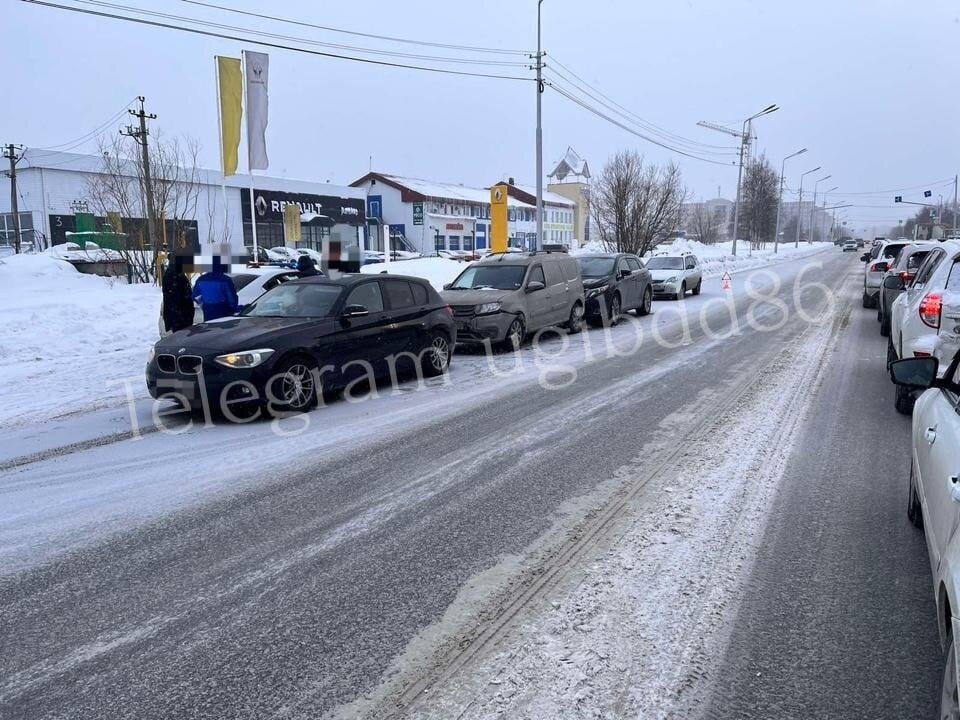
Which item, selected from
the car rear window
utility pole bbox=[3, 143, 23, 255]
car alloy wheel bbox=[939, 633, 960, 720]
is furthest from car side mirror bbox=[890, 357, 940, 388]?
utility pole bbox=[3, 143, 23, 255]

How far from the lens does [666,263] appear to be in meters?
23.6

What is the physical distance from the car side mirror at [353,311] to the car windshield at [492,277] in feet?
14.9

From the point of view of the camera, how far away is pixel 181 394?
7445 millimetres

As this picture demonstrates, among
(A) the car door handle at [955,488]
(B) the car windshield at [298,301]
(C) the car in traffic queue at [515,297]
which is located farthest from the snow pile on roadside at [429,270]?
(A) the car door handle at [955,488]

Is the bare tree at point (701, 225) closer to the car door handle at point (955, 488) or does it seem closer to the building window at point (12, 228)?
the building window at point (12, 228)

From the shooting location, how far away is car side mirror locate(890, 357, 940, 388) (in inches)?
158

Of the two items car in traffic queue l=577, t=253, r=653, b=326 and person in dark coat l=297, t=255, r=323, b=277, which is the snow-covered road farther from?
car in traffic queue l=577, t=253, r=653, b=326

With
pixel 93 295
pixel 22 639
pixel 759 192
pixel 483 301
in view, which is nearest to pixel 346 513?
pixel 22 639

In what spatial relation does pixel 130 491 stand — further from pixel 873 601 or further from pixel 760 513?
pixel 873 601

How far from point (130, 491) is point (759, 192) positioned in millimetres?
80042

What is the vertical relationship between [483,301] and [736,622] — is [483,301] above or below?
above

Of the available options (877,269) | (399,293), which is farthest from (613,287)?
(399,293)

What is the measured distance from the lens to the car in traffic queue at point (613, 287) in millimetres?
15695

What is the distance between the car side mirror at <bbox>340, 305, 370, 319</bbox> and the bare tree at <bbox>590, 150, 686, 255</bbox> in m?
26.2
